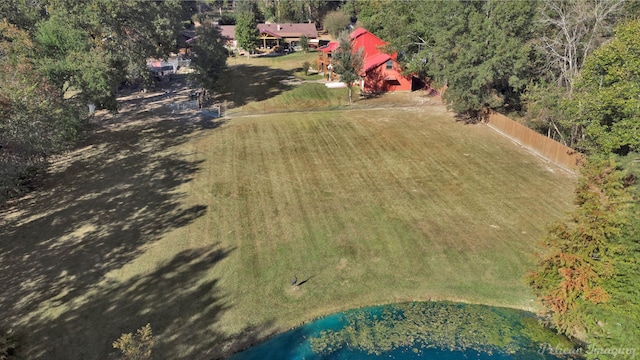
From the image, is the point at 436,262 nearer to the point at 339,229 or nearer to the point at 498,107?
the point at 339,229

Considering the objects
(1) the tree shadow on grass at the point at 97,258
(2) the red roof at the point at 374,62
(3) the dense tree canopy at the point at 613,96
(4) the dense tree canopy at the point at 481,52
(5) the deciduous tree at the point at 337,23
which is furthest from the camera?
(5) the deciduous tree at the point at 337,23

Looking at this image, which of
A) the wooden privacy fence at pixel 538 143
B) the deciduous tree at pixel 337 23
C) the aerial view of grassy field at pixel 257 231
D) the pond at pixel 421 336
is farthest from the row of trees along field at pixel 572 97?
the deciduous tree at pixel 337 23

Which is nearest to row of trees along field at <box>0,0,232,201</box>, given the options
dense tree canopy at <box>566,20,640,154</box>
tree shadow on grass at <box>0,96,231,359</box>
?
tree shadow on grass at <box>0,96,231,359</box>

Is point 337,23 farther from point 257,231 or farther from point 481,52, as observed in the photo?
point 257,231

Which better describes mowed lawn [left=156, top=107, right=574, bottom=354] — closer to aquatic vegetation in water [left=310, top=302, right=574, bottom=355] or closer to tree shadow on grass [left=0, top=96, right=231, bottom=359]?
aquatic vegetation in water [left=310, top=302, right=574, bottom=355]

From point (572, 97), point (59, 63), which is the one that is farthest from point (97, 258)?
point (572, 97)

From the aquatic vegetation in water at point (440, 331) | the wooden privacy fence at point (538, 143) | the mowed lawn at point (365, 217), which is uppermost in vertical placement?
the wooden privacy fence at point (538, 143)

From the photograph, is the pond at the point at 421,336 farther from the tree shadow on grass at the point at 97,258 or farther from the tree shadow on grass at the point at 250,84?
the tree shadow on grass at the point at 250,84

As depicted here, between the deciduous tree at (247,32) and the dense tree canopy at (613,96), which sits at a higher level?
the deciduous tree at (247,32)
